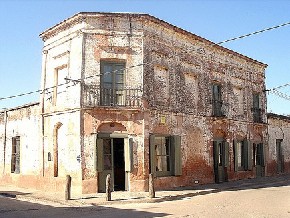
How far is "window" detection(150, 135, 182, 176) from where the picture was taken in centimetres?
1600

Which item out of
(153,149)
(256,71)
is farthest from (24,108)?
(256,71)

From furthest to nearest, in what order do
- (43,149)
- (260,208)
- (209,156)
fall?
1. (209,156)
2. (43,149)
3. (260,208)

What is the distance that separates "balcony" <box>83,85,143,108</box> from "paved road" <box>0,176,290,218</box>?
446 centimetres

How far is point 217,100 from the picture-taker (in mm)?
19984

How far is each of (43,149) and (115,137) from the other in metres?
4.19

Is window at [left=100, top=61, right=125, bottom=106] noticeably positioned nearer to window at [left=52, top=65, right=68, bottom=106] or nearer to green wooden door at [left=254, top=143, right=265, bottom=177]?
window at [left=52, top=65, right=68, bottom=106]

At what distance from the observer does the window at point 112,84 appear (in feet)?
49.1

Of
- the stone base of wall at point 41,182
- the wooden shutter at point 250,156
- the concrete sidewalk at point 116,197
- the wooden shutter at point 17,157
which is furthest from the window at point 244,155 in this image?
the wooden shutter at point 17,157

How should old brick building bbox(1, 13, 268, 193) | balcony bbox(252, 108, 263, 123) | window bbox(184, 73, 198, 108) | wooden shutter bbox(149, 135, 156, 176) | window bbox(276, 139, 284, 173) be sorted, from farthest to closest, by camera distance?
1. window bbox(276, 139, 284, 173)
2. balcony bbox(252, 108, 263, 123)
3. window bbox(184, 73, 198, 108)
4. wooden shutter bbox(149, 135, 156, 176)
5. old brick building bbox(1, 13, 268, 193)

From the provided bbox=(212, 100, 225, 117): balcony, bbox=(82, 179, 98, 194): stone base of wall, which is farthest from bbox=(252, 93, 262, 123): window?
bbox=(82, 179, 98, 194): stone base of wall

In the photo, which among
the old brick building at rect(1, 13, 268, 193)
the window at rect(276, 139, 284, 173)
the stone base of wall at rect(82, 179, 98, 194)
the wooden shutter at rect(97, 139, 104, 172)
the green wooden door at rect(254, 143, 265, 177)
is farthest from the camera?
the window at rect(276, 139, 284, 173)

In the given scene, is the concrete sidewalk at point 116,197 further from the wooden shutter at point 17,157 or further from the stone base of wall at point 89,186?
the wooden shutter at point 17,157

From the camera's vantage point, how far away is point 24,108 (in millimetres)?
19016

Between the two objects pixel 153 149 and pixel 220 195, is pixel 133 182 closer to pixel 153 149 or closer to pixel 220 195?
pixel 153 149
